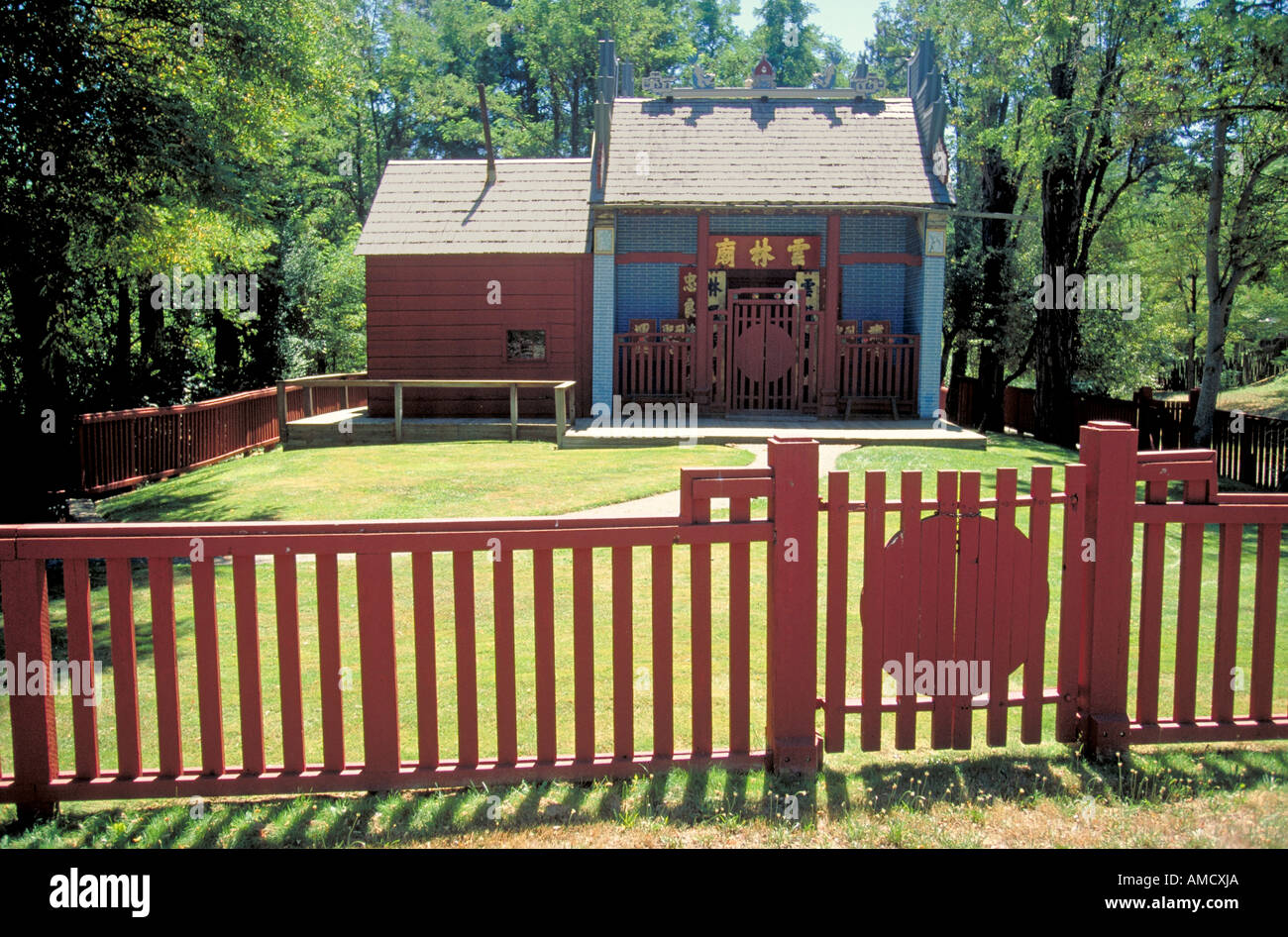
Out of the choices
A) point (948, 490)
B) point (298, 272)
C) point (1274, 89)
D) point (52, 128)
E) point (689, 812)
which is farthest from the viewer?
point (298, 272)

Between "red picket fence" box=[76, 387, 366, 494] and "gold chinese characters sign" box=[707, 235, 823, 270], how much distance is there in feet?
31.9

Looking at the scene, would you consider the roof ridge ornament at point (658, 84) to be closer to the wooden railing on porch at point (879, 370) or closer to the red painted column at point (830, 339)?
the red painted column at point (830, 339)

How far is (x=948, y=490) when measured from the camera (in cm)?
477

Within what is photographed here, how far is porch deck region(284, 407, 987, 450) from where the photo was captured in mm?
16453

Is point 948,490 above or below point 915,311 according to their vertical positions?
below

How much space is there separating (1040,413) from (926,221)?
636 cm

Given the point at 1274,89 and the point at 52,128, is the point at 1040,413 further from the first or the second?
the point at 52,128

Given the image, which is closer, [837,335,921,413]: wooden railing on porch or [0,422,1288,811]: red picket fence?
[0,422,1288,811]: red picket fence

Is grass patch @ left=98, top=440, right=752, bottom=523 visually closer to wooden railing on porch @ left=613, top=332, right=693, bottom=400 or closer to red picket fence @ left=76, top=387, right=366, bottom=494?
red picket fence @ left=76, top=387, right=366, bottom=494

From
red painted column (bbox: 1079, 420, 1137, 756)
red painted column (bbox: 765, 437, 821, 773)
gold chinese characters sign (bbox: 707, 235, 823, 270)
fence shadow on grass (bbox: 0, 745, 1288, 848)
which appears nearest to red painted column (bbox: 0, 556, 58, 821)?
fence shadow on grass (bbox: 0, 745, 1288, 848)

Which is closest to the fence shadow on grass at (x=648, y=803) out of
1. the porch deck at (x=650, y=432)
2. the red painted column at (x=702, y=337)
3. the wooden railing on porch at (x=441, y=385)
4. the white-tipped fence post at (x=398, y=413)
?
the porch deck at (x=650, y=432)

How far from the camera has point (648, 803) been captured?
14.3 ft

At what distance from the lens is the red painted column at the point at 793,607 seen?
4547 millimetres
